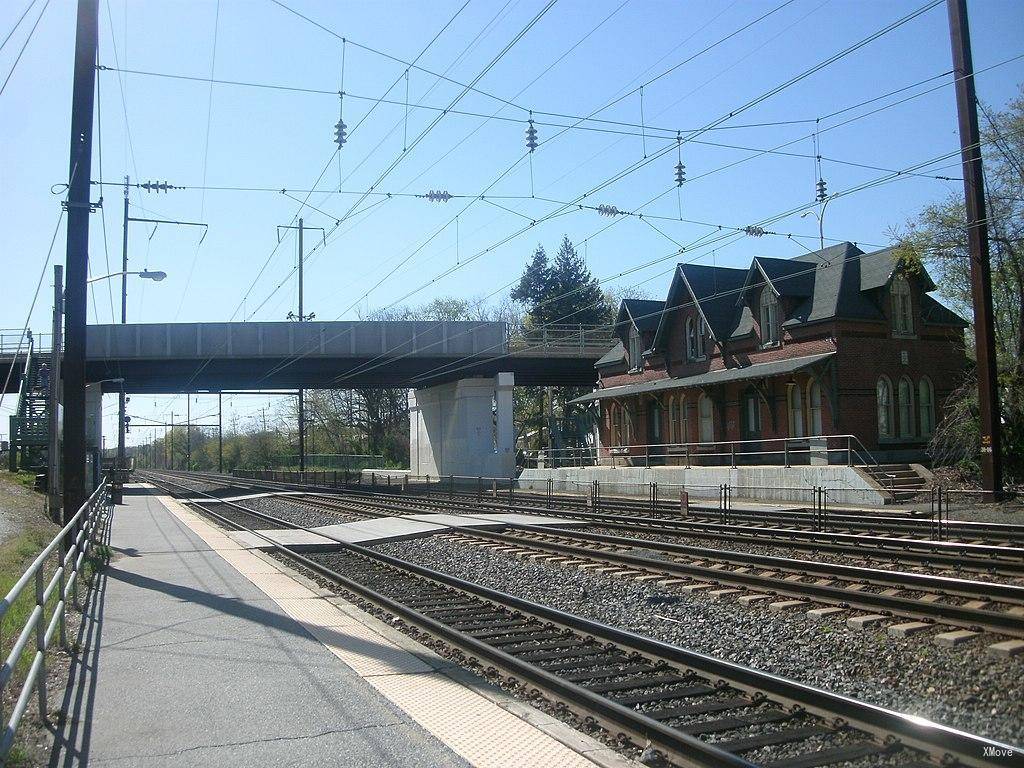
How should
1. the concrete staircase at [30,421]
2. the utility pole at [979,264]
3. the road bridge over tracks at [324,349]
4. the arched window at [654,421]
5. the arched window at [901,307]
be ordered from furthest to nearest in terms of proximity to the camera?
the road bridge over tracks at [324,349] < the arched window at [654,421] < the concrete staircase at [30,421] < the arched window at [901,307] < the utility pole at [979,264]

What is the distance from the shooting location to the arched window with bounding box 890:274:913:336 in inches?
1321

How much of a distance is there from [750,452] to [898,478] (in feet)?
19.0

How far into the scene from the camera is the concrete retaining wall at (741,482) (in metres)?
27.1

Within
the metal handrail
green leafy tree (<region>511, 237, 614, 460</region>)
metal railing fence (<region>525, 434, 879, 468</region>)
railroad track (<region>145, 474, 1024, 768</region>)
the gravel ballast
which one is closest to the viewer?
the metal handrail

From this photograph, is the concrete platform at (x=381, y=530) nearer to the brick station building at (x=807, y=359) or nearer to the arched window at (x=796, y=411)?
the brick station building at (x=807, y=359)

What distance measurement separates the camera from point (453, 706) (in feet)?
23.4

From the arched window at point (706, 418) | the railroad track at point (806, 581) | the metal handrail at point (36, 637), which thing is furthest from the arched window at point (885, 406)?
the metal handrail at point (36, 637)

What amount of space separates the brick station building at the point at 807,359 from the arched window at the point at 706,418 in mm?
69

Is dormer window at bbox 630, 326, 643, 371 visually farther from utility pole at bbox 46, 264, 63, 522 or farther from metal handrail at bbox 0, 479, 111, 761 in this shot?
metal handrail at bbox 0, 479, 111, 761

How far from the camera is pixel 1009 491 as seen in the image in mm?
23641

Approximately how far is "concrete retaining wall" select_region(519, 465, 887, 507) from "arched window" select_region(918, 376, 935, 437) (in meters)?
7.52

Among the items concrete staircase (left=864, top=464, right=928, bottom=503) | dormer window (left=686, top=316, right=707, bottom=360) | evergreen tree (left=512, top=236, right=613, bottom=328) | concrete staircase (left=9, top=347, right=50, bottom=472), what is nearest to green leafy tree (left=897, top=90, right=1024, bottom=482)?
concrete staircase (left=864, top=464, right=928, bottom=503)

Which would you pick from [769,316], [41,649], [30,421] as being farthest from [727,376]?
[30,421]

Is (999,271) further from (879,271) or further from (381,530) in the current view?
(381,530)
